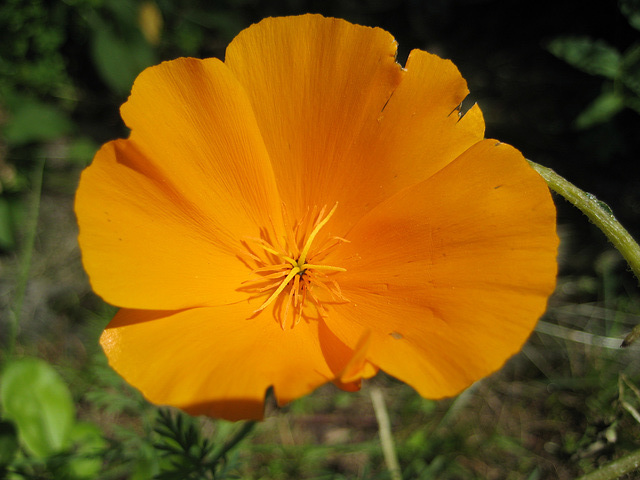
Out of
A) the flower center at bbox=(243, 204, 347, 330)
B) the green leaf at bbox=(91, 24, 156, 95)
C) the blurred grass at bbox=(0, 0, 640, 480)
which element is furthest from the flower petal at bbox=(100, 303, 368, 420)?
the green leaf at bbox=(91, 24, 156, 95)

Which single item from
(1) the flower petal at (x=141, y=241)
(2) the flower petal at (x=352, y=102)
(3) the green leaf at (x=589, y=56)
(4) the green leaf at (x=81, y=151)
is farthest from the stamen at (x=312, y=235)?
(4) the green leaf at (x=81, y=151)

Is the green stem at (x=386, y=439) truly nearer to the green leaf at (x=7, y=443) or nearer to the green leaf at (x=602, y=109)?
the green leaf at (x=7, y=443)

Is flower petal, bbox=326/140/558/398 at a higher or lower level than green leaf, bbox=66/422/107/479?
higher

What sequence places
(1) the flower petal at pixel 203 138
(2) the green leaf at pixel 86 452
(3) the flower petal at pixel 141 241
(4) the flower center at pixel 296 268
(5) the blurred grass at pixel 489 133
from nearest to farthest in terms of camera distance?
(3) the flower petal at pixel 141 241, (1) the flower petal at pixel 203 138, (4) the flower center at pixel 296 268, (2) the green leaf at pixel 86 452, (5) the blurred grass at pixel 489 133

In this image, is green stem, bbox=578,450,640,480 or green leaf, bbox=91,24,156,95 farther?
green leaf, bbox=91,24,156,95

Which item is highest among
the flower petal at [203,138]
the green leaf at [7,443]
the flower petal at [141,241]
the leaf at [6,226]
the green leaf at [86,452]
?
the flower petal at [203,138]

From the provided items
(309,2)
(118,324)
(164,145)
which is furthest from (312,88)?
(309,2)

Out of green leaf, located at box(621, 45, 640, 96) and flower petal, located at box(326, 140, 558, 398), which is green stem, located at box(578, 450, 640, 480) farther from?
green leaf, located at box(621, 45, 640, 96)
